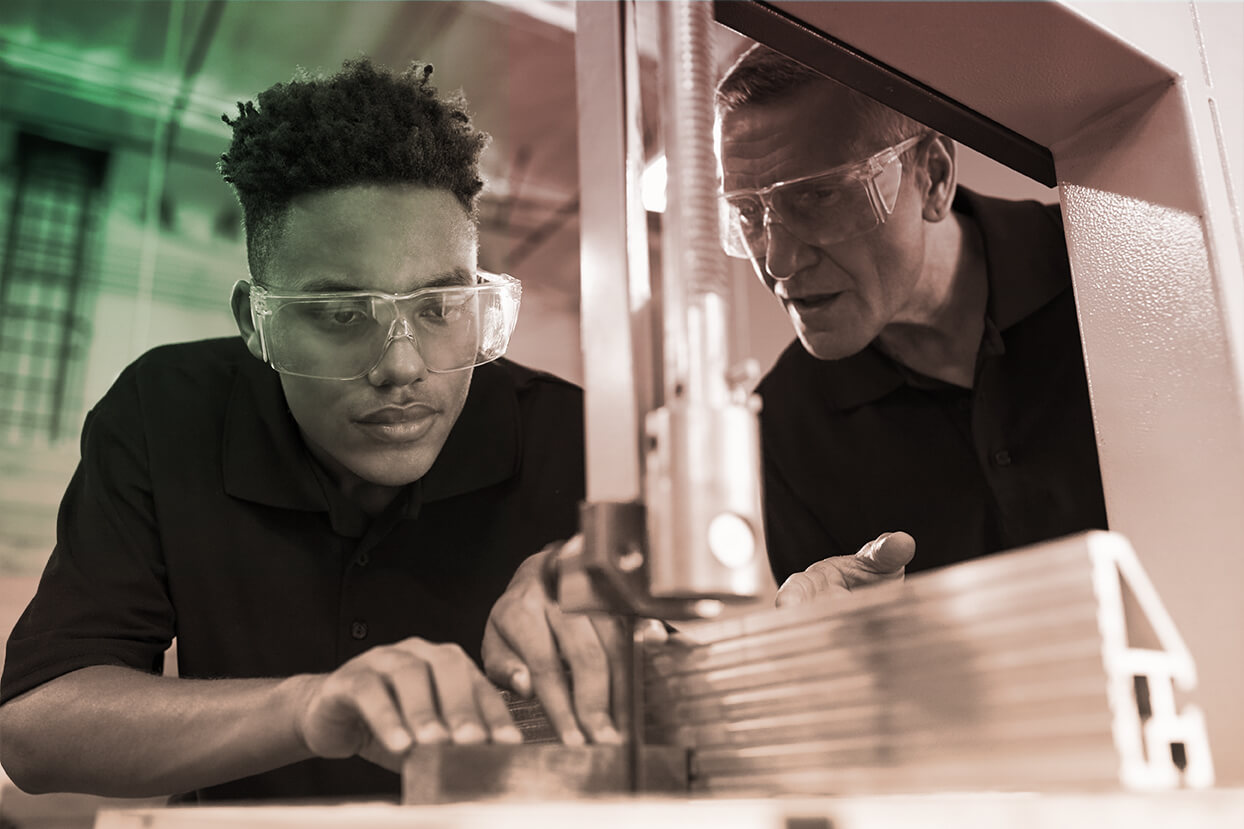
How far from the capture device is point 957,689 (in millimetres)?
482

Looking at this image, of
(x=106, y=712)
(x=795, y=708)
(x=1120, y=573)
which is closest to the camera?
(x=1120, y=573)

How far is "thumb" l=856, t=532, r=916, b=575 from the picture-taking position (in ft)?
2.95

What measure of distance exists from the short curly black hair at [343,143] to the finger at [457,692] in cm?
82

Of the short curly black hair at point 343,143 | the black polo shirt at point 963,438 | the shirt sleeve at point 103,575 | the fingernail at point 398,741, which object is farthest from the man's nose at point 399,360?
the fingernail at point 398,741

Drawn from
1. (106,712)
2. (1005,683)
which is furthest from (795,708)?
(106,712)

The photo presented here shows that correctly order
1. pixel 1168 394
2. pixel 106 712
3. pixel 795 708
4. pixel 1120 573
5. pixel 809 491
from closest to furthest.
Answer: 1. pixel 1120 573
2. pixel 795 708
3. pixel 1168 394
4. pixel 106 712
5. pixel 809 491

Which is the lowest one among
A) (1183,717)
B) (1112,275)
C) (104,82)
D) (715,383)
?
(1183,717)

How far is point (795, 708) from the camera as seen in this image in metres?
0.56

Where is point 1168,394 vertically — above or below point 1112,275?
below

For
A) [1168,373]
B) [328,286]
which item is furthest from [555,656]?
[328,286]

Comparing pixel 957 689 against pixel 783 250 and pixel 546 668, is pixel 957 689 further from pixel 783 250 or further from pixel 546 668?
pixel 783 250

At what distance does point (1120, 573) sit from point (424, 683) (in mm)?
391

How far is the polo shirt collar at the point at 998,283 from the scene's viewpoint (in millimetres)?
1405

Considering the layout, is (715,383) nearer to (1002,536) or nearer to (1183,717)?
(1183,717)
